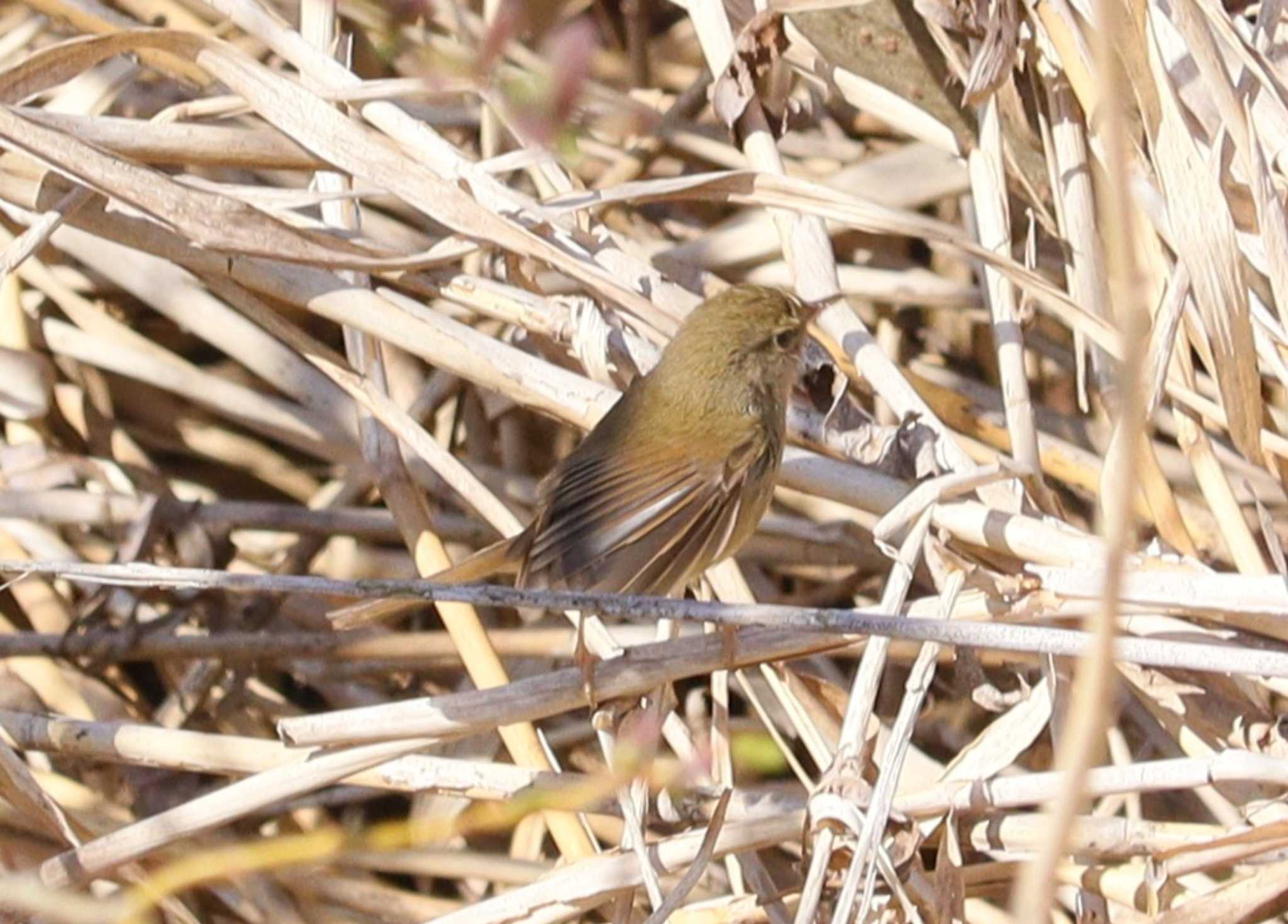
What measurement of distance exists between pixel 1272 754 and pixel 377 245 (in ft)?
4.79

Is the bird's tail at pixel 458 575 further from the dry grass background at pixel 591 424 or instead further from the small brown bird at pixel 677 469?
the dry grass background at pixel 591 424

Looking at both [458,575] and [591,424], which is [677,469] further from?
[458,575]

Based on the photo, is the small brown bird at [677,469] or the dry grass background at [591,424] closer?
the dry grass background at [591,424]

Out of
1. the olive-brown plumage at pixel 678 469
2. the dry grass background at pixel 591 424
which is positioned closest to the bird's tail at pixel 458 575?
the olive-brown plumage at pixel 678 469

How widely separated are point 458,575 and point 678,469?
1.28 feet

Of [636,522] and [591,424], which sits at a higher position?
[591,424]

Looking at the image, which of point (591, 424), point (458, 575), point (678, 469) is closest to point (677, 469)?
point (678, 469)

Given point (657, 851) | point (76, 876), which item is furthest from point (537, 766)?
point (76, 876)

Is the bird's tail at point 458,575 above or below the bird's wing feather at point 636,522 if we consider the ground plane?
below

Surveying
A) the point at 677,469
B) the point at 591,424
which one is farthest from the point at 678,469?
the point at 591,424

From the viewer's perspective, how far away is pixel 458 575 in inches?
91.8

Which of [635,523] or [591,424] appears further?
[591,424]

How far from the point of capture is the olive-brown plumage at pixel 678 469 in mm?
2334

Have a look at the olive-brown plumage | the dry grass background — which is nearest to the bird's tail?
the olive-brown plumage
